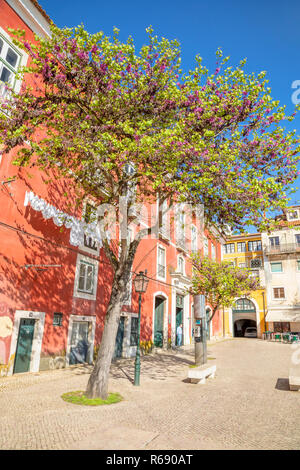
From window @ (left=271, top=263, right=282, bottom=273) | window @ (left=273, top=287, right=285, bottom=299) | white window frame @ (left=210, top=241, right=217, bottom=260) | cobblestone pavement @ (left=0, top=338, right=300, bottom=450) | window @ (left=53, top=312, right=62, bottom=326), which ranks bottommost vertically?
cobblestone pavement @ (left=0, top=338, right=300, bottom=450)

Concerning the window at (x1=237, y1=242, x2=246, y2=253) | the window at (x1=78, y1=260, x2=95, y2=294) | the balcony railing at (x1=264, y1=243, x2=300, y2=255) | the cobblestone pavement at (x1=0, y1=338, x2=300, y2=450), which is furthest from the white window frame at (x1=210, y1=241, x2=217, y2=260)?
the cobblestone pavement at (x1=0, y1=338, x2=300, y2=450)

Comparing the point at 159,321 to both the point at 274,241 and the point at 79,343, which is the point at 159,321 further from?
the point at 274,241

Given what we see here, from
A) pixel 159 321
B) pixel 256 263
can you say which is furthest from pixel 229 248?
pixel 159 321

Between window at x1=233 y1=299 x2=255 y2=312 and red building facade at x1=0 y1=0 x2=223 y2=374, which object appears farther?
window at x1=233 y1=299 x2=255 y2=312

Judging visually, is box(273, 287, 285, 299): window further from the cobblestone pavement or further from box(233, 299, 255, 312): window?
the cobblestone pavement

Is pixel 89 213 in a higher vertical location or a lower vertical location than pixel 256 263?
lower

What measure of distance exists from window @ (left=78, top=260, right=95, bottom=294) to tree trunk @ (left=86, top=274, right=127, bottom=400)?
207 inches

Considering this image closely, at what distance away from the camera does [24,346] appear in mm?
10492

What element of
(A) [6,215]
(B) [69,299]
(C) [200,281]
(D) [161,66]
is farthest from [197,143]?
(C) [200,281]

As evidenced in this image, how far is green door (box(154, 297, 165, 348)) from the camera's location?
761 inches

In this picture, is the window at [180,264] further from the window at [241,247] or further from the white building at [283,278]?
the window at [241,247]

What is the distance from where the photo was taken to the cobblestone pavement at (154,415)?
15.8 ft

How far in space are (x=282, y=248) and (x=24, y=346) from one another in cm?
3423
